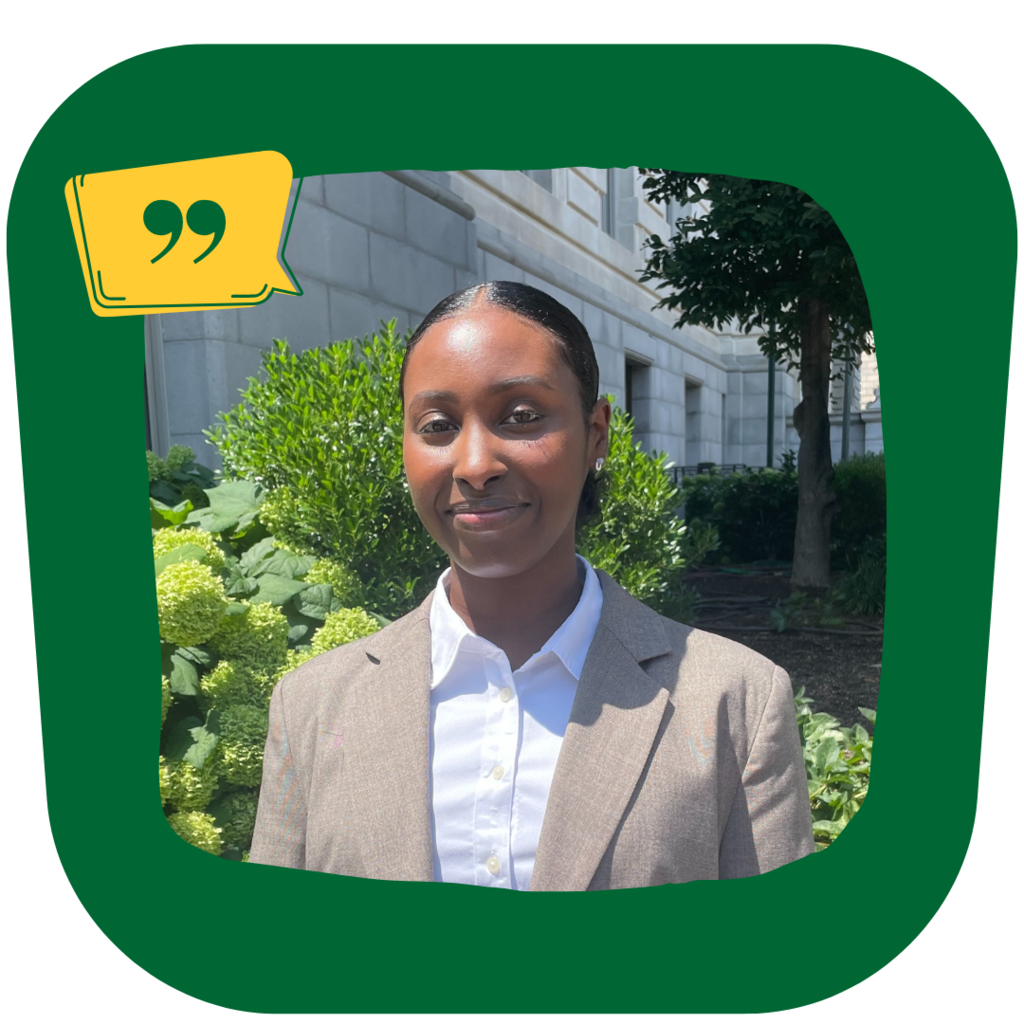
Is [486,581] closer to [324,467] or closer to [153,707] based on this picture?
[324,467]

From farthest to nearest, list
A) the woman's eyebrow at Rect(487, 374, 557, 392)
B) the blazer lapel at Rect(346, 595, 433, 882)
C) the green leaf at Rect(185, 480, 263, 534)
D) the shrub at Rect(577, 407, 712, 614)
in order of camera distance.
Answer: the green leaf at Rect(185, 480, 263, 534), the shrub at Rect(577, 407, 712, 614), the blazer lapel at Rect(346, 595, 433, 882), the woman's eyebrow at Rect(487, 374, 557, 392)

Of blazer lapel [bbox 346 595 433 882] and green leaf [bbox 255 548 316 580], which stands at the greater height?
green leaf [bbox 255 548 316 580]

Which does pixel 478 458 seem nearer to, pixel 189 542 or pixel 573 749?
pixel 573 749

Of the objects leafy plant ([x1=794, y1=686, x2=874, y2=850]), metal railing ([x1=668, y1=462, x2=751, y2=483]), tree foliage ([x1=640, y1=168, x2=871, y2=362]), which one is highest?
tree foliage ([x1=640, y1=168, x2=871, y2=362])

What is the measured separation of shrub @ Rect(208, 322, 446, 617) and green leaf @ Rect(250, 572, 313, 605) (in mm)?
124

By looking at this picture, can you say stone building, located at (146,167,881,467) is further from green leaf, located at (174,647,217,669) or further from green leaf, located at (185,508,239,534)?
green leaf, located at (174,647,217,669)

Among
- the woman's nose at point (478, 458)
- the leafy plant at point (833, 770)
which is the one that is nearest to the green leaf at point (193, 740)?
the woman's nose at point (478, 458)

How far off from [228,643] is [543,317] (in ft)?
3.65

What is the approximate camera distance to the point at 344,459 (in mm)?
2242

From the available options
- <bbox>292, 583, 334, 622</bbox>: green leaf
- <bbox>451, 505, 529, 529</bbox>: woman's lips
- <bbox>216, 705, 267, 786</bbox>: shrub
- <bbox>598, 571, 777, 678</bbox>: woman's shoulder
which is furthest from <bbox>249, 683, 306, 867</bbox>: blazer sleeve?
<bbox>598, 571, 777, 678</bbox>: woman's shoulder

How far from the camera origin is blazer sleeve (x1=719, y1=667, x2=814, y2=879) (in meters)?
1.82

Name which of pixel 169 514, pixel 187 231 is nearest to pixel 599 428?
pixel 187 231

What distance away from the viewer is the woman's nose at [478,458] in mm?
1750

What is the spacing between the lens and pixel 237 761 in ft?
7.13
